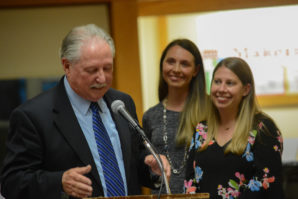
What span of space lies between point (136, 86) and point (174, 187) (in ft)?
5.49

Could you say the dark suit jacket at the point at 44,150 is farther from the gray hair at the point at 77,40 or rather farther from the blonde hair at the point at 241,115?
the blonde hair at the point at 241,115

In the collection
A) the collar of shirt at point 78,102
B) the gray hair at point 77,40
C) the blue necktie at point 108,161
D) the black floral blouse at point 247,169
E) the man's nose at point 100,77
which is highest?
the gray hair at point 77,40

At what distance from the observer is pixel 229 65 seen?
311 centimetres

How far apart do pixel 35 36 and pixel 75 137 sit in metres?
2.60

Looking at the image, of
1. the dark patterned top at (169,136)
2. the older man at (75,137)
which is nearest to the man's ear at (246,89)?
the dark patterned top at (169,136)

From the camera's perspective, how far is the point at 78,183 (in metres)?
1.87

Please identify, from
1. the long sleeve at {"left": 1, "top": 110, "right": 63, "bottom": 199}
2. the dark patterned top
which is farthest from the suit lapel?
the dark patterned top

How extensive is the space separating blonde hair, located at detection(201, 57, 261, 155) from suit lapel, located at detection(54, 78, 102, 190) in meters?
0.96

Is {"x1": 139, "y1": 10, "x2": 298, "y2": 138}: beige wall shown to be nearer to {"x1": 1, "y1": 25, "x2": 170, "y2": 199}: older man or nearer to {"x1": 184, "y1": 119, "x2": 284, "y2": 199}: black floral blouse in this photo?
{"x1": 184, "y1": 119, "x2": 284, "y2": 199}: black floral blouse

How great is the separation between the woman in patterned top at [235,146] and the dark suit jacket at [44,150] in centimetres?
71

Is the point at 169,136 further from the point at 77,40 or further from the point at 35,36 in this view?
the point at 35,36

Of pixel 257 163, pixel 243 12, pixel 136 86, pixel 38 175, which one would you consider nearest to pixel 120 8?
pixel 136 86

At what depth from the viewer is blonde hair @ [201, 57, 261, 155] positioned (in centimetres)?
288

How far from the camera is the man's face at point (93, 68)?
7.16 ft
